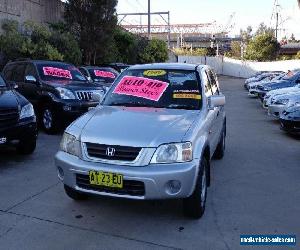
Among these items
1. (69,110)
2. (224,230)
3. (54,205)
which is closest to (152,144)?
(224,230)

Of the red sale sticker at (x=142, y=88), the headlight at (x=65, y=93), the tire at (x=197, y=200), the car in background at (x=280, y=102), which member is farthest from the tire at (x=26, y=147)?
the car in background at (x=280, y=102)

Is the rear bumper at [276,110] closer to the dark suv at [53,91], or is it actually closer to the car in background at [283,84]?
the dark suv at [53,91]

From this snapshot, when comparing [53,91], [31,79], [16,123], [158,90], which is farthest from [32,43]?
[158,90]

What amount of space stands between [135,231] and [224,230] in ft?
3.03

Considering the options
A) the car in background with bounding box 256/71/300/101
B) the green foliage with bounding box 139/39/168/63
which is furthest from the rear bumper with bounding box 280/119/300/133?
the green foliage with bounding box 139/39/168/63

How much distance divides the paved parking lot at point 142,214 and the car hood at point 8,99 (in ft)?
3.15

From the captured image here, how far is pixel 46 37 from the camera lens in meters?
19.3

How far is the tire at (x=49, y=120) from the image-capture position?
A: 31.4 feet

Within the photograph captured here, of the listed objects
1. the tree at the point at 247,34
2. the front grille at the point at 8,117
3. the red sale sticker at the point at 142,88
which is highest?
Result: the tree at the point at 247,34

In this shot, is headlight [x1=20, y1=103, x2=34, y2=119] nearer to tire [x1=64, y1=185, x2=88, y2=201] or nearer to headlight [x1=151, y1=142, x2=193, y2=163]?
tire [x1=64, y1=185, x2=88, y2=201]

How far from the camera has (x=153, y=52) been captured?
3359cm

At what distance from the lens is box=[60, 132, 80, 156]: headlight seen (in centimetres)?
458

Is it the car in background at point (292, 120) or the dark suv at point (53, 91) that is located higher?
the dark suv at point (53, 91)

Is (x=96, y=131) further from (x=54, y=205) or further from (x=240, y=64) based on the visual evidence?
(x=240, y=64)
